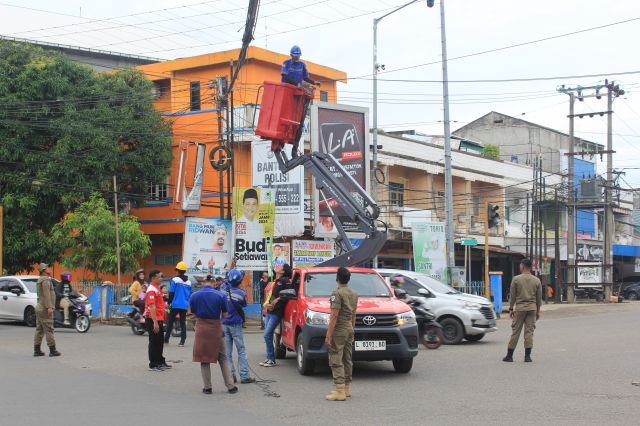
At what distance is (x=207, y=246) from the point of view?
27.0 metres

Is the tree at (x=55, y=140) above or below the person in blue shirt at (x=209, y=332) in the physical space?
above

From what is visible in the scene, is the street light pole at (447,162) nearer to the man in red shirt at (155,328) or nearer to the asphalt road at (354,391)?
the asphalt road at (354,391)

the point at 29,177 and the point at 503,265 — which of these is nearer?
the point at 29,177

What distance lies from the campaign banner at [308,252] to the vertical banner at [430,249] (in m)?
3.75

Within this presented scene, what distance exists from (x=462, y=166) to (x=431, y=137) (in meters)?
5.64

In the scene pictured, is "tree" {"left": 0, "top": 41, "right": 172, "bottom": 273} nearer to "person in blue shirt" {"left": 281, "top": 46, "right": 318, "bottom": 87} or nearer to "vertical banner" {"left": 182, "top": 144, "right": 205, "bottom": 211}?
"vertical banner" {"left": 182, "top": 144, "right": 205, "bottom": 211}

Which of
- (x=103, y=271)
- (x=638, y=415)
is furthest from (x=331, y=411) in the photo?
(x=103, y=271)

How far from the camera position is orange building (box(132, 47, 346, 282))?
34938 millimetres

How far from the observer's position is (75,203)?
3331cm

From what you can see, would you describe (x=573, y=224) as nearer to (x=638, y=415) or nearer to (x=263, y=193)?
(x=263, y=193)

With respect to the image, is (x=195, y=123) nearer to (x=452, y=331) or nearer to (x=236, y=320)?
(x=452, y=331)

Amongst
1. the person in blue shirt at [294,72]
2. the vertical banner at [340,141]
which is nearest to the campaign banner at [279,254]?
the vertical banner at [340,141]

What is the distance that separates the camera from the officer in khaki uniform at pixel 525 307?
14430mm

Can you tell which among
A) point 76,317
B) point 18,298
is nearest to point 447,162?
point 76,317
